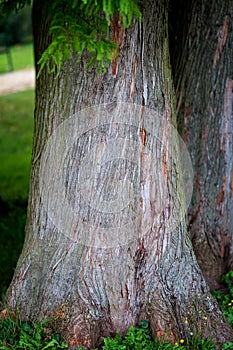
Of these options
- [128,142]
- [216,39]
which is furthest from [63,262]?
[216,39]

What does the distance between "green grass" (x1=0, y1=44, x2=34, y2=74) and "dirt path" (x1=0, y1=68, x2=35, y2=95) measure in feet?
3.57

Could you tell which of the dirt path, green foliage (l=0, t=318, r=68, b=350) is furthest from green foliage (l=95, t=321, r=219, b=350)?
the dirt path

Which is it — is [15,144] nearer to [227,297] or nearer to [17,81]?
[227,297]

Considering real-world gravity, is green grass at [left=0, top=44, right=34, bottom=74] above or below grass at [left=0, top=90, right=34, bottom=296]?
above

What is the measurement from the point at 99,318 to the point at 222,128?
1929 mm

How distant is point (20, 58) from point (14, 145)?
17966mm

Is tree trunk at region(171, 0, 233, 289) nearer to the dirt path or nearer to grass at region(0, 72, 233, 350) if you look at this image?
grass at region(0, 72, 233, 350)

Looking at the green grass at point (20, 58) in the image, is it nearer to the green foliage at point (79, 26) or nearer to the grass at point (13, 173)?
the grass at point (13, 173)

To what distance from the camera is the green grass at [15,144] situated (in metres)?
9.93

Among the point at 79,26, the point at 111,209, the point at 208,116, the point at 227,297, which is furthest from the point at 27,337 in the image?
the point at 208,116

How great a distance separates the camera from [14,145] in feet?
44.1

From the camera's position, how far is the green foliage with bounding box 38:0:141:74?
129 inches

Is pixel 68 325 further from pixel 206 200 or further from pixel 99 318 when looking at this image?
pixel 206 200

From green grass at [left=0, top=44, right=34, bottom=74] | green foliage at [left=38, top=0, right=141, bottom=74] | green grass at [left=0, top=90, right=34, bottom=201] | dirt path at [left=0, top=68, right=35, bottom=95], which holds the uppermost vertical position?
green foliage at [left=38, top=0, right=141, bottom=74]
